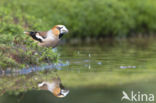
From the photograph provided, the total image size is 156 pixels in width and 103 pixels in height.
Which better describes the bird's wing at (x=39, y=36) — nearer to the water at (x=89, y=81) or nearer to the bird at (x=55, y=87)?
the water at (x=89, y=81)

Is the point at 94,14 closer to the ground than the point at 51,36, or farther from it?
farther from it

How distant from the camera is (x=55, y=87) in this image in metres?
12.5

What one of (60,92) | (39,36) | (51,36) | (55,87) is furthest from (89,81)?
(39,36)

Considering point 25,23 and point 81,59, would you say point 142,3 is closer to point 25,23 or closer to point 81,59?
point 25,23

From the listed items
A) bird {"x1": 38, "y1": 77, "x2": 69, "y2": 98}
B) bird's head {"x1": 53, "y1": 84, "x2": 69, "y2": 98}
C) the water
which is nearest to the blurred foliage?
the water

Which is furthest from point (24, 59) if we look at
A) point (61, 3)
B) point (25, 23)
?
point (61, 3)

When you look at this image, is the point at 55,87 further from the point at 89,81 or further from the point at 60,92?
the point at 89,81

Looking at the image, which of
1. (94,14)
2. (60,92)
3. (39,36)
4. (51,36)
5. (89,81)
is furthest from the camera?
(94,14)

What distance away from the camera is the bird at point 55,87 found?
38.6 ft

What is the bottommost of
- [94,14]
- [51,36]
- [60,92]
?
[60,92]

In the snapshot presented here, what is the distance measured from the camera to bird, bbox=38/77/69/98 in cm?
1175

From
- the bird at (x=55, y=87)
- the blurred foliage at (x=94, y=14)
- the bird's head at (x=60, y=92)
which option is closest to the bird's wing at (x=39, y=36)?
the bird at (x=55, y=87)

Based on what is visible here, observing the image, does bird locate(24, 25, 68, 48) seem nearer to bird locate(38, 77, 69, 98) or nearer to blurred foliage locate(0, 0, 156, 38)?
bird locate(38, 77, 69, 98)

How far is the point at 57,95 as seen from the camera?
1162 centimetres
